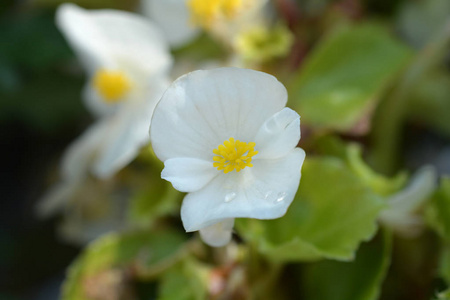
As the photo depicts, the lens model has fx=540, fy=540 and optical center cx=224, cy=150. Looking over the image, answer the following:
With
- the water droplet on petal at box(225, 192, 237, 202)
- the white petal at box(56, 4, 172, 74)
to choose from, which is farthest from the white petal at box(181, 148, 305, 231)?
the white petal at box(56, 4, 172, 74)

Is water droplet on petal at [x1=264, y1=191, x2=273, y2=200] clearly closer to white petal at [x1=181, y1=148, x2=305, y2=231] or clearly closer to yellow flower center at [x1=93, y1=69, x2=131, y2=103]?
white petal at [x1=181, y1=148, x2=305, y2=231]

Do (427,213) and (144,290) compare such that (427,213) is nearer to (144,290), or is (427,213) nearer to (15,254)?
(144,290)

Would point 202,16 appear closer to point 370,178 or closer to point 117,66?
point 117,66

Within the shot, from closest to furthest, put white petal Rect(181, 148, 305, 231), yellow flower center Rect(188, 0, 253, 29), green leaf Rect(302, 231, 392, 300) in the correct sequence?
white petal Rect(181, 148, 305, 231) < green leaf Rect(302, 231, 392, 300) < yellow flower center Rect(188, 0, 253, 29)

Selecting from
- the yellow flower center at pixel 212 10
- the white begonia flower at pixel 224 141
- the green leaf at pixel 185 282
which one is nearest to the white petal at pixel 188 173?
the white begonia flower at pixel 224 141

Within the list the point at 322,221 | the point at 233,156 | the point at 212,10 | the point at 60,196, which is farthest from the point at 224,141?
the point at 60,196

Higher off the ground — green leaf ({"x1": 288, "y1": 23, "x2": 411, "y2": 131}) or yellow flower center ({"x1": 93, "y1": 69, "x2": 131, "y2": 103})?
green leaf ({"x1": 288, "y1": 23, "x2": 411, "y2": 131})

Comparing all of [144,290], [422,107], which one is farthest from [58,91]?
[422,107]
